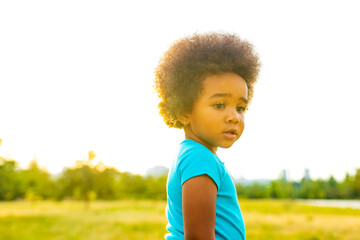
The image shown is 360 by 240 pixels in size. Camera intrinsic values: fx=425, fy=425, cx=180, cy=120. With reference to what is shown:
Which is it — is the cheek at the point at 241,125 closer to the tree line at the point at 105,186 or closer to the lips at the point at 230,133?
the lips at the point at 230,133

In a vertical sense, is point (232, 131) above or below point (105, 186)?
above

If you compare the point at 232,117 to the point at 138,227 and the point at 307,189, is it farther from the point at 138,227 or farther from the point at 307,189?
the point at 307,189

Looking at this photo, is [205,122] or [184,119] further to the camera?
[184,119]

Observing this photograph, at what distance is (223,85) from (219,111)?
0.41ft

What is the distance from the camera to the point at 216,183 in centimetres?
180

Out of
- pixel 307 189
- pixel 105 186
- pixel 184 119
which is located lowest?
pixel 307 189

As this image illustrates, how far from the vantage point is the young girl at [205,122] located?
1766mm

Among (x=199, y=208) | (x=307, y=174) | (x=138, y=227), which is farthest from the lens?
(x=307, y=174)

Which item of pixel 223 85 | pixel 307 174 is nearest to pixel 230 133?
pixel 223 85

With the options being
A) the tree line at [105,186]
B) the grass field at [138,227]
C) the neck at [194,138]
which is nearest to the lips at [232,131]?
the neck at [194,138]

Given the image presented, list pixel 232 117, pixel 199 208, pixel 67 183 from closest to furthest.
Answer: pixel 199 208 < pixel 232 117 < pixel 67 183

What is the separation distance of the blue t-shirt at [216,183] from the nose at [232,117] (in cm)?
18

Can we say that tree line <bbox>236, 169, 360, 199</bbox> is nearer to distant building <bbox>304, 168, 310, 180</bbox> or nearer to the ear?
distant building <bbox>304, 168, 310, 180</bbox>

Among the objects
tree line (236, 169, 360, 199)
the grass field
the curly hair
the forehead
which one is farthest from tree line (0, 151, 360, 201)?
→ the forehead
